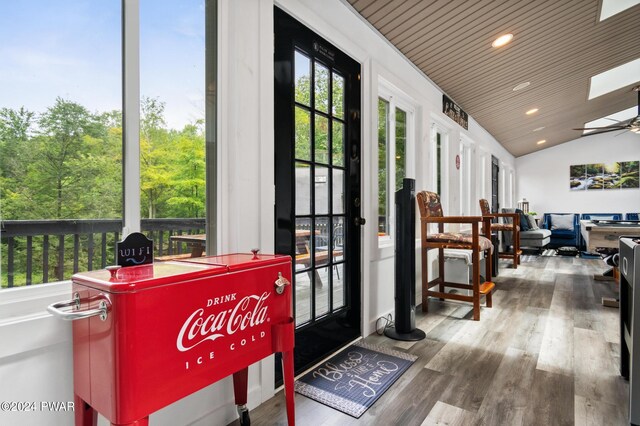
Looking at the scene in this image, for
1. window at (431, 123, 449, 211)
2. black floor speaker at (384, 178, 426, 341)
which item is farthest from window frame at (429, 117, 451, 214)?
black floor speaker at (384, 178, 426, 341)

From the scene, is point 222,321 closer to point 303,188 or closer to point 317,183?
point 303,188

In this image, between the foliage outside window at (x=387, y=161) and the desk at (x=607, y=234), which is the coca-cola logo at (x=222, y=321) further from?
the desk at (x=607, y=234)

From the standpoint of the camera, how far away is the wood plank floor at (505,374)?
1.66 meters

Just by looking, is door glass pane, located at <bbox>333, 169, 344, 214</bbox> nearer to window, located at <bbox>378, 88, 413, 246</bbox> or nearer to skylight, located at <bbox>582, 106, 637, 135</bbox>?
window, located at <bbox>378, 88, 413, 246</bbox>

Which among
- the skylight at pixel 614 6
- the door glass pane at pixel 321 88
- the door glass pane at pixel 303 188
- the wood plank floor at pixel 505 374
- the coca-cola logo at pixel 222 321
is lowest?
the wood plank floor at pixel 505 374

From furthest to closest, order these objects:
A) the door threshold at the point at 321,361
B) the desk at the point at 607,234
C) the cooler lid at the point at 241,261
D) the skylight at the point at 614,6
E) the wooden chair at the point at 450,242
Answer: the desk at the point at 607,234, the skylight at the point at 614,6, the wooden chair at the point at 450,242, the door threshold at the point at 321,361, the cooler lid at the point at 241,261

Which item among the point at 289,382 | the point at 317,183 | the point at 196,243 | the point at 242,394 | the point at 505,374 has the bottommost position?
the point at 505,374

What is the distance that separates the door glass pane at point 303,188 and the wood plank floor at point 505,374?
1.03 meters

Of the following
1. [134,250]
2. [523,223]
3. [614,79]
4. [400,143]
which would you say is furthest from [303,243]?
[523,223]

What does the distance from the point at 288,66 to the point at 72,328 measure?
158 centimetres

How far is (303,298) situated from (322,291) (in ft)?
0.65

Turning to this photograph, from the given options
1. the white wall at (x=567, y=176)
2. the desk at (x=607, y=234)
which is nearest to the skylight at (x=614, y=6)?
the desk at (x=607, y=234)

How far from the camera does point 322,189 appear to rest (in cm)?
226

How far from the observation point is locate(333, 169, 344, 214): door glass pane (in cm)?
239
